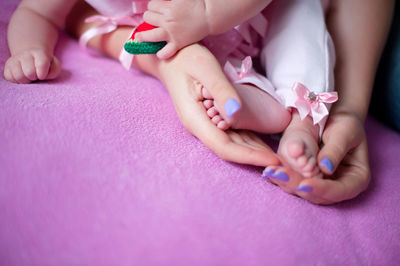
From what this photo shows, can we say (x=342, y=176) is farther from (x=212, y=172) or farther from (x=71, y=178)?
(x=71, y=178)

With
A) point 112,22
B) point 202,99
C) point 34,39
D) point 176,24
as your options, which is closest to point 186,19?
point 176,24

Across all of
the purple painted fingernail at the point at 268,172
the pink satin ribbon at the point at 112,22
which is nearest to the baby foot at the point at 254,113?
the purple painted fingernail at the point at 268,172

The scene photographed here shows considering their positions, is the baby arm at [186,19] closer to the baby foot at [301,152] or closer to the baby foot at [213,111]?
the baby foot at [213,111]

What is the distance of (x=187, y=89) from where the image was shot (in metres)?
0.61

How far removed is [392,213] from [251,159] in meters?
0.28

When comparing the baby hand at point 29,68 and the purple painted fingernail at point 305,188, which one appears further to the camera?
the baby hand at point 29,68

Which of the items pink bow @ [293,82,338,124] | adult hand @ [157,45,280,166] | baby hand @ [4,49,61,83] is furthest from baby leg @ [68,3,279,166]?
baby hand @ [4,49,61,83]

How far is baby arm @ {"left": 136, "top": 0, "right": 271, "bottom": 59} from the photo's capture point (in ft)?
2.04

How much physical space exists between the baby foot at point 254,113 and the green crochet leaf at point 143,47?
0.47 feet

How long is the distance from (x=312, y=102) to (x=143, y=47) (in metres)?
0.34

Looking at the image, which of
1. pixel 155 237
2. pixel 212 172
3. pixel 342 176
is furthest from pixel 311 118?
pixel 155 237

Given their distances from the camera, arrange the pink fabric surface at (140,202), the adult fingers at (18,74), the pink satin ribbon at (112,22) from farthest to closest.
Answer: the pink satin ribbon at (112,22) → the adult fingers at (18,74) → the pink fabric surface at (140,202)

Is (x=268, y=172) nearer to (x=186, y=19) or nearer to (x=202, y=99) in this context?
(x=202, y=99)

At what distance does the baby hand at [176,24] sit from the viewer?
62cm
